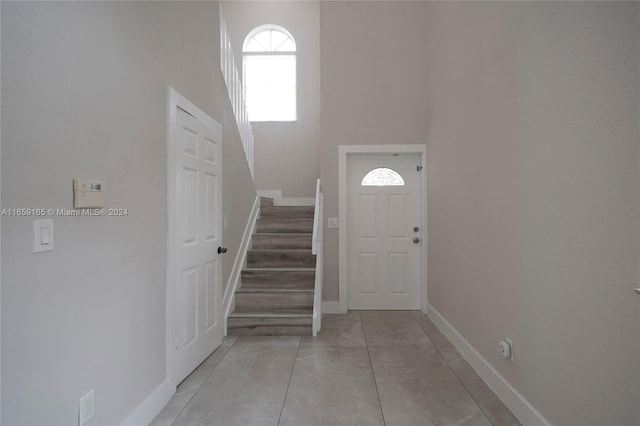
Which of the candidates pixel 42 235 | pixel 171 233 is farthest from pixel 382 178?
pixel 42 235

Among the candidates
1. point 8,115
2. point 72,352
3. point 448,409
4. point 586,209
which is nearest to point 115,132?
point 8,115

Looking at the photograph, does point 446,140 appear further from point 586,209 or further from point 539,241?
point 586,209

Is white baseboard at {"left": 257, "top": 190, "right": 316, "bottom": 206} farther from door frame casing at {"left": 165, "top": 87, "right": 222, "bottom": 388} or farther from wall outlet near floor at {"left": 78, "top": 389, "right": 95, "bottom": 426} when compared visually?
wall outlet near floor at {"left": 78, "top": 389, "right": 95, "bottom": 426}

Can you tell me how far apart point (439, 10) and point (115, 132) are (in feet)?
11.2

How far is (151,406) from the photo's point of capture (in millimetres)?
1854

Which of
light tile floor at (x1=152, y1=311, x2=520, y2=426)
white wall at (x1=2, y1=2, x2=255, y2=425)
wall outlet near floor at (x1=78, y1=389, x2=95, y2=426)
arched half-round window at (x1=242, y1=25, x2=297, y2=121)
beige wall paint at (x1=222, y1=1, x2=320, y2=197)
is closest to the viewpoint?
white wall at (x1=2, y1=2, x2=255, y2=425)

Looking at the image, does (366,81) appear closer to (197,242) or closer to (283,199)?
(283,199)

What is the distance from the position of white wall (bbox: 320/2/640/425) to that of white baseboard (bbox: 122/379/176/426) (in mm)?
2248

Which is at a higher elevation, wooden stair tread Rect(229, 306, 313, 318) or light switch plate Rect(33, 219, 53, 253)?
light switch plate Rect(33, 219, 53, 253)

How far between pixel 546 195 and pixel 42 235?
233 cm

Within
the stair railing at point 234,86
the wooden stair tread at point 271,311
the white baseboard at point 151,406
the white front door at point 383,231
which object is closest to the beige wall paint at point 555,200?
the white front door at point 383,231

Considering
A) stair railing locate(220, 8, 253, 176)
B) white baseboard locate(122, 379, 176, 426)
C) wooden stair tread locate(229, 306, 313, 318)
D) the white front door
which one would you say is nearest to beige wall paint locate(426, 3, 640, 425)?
the white front door

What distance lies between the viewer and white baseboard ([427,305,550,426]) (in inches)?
68.0

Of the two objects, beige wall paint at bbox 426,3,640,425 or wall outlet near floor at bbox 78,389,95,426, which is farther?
wall outlet near floor at bbox 78,389,95,426
